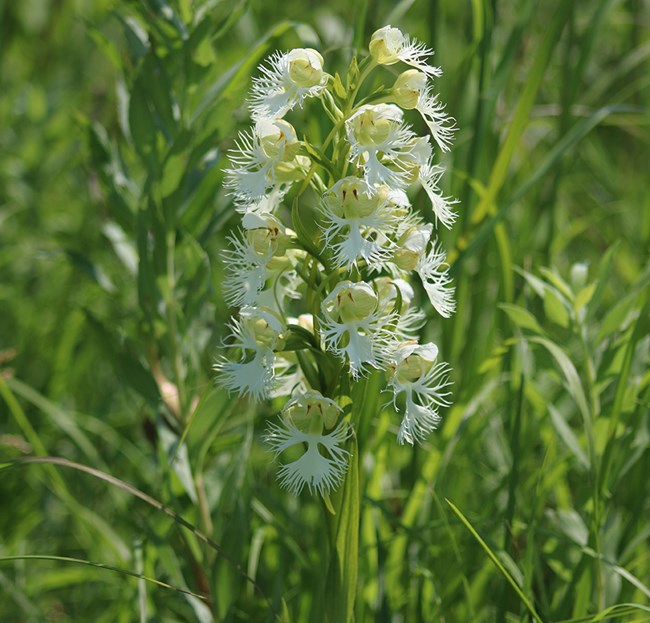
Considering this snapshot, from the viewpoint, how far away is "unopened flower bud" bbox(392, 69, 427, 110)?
51.9 inches

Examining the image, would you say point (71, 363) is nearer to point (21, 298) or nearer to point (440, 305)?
point (21, 298)

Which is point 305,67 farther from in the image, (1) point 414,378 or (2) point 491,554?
(2) point 491,554

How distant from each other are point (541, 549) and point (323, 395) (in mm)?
835

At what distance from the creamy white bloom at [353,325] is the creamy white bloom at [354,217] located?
0.14 ft

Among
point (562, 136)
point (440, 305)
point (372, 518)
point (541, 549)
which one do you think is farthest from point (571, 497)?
point (440, 305)

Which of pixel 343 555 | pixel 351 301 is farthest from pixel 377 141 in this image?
pixel 343 555

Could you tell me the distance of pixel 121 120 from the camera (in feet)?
6.61

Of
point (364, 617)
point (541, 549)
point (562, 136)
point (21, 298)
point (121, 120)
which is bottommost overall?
point (364, 617)

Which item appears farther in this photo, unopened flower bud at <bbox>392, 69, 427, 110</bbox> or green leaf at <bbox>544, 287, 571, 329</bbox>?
green leaf at <bbox>544, 287, 571, 329</bbox>

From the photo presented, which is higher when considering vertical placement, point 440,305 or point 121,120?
point 121,120

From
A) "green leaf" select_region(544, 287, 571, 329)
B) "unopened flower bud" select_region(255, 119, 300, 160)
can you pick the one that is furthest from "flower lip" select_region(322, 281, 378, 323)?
"green leaf" select_region(544, 287, 571, 329)

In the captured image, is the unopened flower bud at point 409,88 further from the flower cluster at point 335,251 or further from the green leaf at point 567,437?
the green leaf at point 567,437

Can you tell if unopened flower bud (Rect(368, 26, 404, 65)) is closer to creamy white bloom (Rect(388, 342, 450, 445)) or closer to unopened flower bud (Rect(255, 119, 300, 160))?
unopened flower bud (Rect(255, 119, 300, 160))

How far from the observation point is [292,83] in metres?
1.32
